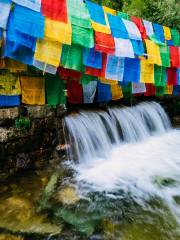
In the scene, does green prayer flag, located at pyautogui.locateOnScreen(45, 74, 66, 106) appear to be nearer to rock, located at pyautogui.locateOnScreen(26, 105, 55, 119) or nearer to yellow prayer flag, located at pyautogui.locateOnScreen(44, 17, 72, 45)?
rock, located at pyautogui.locateOnScreen(26, 105, 55, 119)

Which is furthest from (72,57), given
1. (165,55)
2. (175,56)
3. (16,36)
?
(175,56)

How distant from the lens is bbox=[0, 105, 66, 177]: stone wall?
219 inches

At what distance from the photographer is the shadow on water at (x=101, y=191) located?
4.07m

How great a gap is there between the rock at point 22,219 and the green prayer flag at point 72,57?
321 cm

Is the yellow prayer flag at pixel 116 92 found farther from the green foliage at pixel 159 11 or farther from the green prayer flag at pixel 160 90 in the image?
the green foliage at pixel 159 11

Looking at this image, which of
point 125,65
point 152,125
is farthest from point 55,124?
point 152,125

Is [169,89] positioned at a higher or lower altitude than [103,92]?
higher

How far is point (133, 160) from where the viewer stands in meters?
6.86

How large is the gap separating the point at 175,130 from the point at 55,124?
17.2 feet

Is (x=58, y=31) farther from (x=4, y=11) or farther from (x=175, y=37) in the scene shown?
(x=175, y=37)

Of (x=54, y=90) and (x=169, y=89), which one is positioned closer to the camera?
(x=54, y=90)

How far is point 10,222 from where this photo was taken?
4.16 metres

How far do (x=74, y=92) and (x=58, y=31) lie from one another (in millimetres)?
2216

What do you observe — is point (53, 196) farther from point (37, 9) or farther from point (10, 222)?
point (37, 9)
